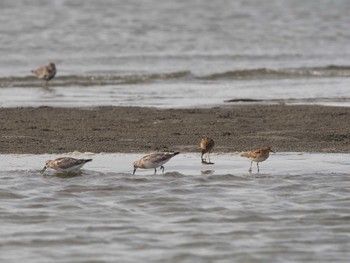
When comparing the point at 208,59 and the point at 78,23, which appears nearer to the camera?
the point at 208,59

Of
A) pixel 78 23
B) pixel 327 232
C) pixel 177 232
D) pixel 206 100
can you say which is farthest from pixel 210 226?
pixel 78 23

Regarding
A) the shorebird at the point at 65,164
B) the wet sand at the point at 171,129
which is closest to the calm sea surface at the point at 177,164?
the shorebird at the point at 65,164

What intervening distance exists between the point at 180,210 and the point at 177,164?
243cm

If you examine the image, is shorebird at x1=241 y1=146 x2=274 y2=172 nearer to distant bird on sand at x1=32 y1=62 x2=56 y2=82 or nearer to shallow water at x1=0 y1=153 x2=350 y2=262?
shallow water at x1=0 y1=153 x2=350 y2=262

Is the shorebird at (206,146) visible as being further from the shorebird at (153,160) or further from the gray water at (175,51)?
the gray water at (175,51)

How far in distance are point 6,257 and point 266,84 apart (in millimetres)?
16495

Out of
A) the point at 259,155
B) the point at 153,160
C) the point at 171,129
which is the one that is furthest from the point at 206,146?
the point at 171,129

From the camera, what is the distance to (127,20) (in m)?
47.9

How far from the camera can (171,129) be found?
17922 millimetres

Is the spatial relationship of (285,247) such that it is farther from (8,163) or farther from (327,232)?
(8,163)

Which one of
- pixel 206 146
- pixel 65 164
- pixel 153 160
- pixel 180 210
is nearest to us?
pixel 180 210

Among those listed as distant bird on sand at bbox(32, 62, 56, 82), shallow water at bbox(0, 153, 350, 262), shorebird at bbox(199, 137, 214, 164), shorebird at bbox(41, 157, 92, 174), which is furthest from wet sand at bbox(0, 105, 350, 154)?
distant bird on sand at bbox(32, 62, 56, 82)

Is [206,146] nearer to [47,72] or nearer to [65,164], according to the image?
[65,164]

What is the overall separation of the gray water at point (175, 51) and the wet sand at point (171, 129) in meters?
1.65
